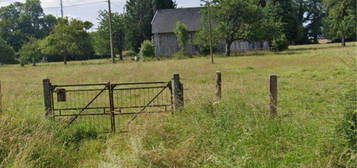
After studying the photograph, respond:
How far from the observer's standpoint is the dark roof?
167 ft

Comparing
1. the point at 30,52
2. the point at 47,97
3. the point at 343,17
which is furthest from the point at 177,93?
the point at 30,52

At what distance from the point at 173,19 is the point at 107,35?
1153cm

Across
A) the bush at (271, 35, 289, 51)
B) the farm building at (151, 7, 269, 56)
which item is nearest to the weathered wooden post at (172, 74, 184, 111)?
the bush at (271, 35, 289, 51)

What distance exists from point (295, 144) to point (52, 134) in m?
3.76

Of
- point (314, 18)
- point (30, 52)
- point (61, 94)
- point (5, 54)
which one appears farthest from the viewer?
point (314, 18)

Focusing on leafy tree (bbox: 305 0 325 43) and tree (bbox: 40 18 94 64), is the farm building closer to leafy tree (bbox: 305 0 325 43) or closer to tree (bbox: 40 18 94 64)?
tree (bbox: 40 18 94 64)

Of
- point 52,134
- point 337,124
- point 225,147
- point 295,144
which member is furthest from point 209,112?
point 52,134

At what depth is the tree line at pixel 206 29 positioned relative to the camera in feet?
133

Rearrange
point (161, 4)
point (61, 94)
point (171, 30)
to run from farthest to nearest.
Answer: point (161, 4) < point (171, 30) < point (61, 94)

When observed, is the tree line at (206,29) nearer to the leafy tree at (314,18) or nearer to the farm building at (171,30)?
the leafy tree at (314,18)

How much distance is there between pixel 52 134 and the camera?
5012 mm

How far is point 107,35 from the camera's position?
51188 mm

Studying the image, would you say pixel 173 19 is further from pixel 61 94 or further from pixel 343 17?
pixel 61 94

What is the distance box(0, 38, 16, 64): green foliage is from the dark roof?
24.8 m
